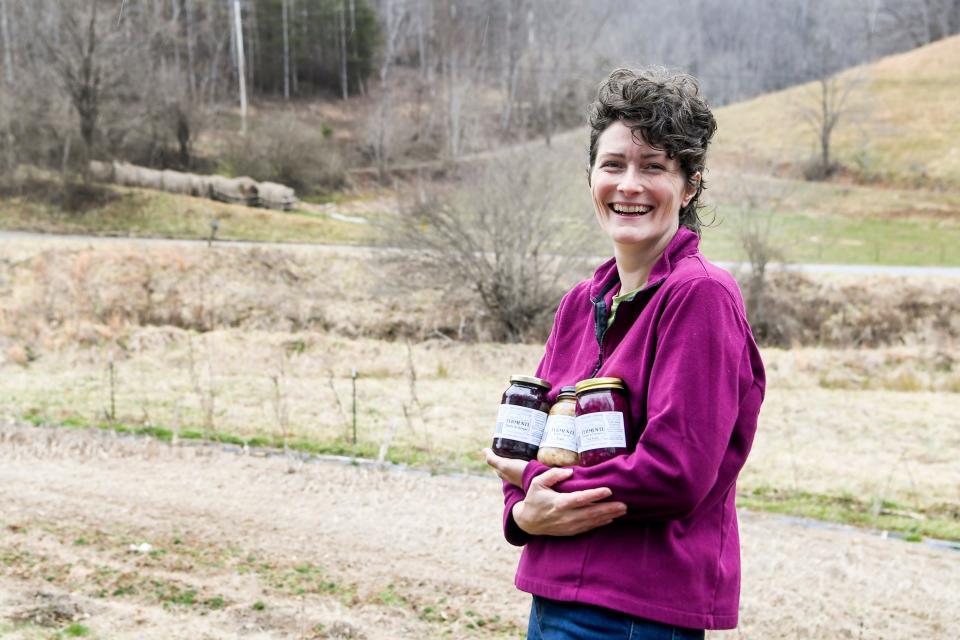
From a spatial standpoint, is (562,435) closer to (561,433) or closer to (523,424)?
(561,433)

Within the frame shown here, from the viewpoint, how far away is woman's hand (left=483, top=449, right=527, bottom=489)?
7.45ft

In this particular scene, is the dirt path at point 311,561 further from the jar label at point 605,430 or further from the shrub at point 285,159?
the shrub at point 285,159

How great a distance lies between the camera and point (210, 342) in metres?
17.2

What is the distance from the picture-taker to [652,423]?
2.02 meters

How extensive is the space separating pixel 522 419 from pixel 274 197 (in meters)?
30.4

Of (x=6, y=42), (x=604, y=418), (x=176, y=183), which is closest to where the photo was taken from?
(x=604, y=418)

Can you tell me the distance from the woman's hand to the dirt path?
123 inches

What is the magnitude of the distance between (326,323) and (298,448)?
32.6ft

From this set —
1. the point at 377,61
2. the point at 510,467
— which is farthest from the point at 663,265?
the point at 377,61

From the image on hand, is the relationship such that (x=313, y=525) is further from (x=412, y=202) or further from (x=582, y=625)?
(x=412, y=202)

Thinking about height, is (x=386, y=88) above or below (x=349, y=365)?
above

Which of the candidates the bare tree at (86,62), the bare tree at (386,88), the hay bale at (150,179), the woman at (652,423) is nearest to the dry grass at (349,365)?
the woman at (652,423)

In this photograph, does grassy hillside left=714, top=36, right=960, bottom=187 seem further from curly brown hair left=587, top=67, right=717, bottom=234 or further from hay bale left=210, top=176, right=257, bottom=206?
curly brown hair left=587, top=67, right=717, bottom=234

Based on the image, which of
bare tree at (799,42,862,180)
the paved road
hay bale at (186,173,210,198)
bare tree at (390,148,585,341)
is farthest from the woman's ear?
bare tree at (799,42,862,180)
